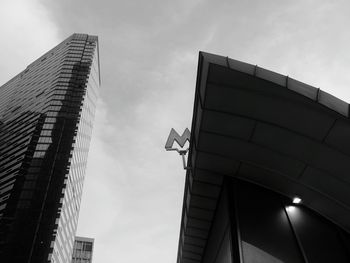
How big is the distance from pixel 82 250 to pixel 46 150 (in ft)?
163

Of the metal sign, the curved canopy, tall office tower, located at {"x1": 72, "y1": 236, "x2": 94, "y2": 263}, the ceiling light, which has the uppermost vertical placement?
tall office tower, located at {"x1": 72, "y1": 236, "x2": 94, "y2": 263}

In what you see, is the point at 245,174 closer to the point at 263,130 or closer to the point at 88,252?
the point at 263,130

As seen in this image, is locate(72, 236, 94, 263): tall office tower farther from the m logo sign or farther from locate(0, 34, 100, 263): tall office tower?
the m logo sign

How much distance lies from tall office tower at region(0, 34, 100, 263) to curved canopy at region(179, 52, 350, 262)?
323 feet

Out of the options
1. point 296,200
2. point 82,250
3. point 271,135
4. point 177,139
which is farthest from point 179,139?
point 82,250

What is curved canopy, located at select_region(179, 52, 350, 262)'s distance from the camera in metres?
9.30

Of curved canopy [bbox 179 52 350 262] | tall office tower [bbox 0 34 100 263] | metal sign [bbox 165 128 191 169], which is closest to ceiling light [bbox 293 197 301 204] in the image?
curved canopy [bbox 179 52 350 262]

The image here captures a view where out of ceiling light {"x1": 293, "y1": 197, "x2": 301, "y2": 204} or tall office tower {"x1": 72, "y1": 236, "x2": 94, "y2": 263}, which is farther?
tall office tower {"x1": 72, "y1": 236, "x2": 94, "y2": 263}

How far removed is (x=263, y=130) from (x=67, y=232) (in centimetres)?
11746

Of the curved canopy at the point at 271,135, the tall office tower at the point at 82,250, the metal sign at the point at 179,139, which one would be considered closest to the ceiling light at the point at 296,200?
the curved canopy at the point at 271,135

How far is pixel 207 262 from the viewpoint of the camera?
13992 millimetres

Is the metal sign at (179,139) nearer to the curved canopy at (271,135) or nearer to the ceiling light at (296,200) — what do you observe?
the curved canopy at (271,135)

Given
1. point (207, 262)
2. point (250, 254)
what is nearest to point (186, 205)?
point (207, 262)

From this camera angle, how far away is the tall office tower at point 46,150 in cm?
10850
